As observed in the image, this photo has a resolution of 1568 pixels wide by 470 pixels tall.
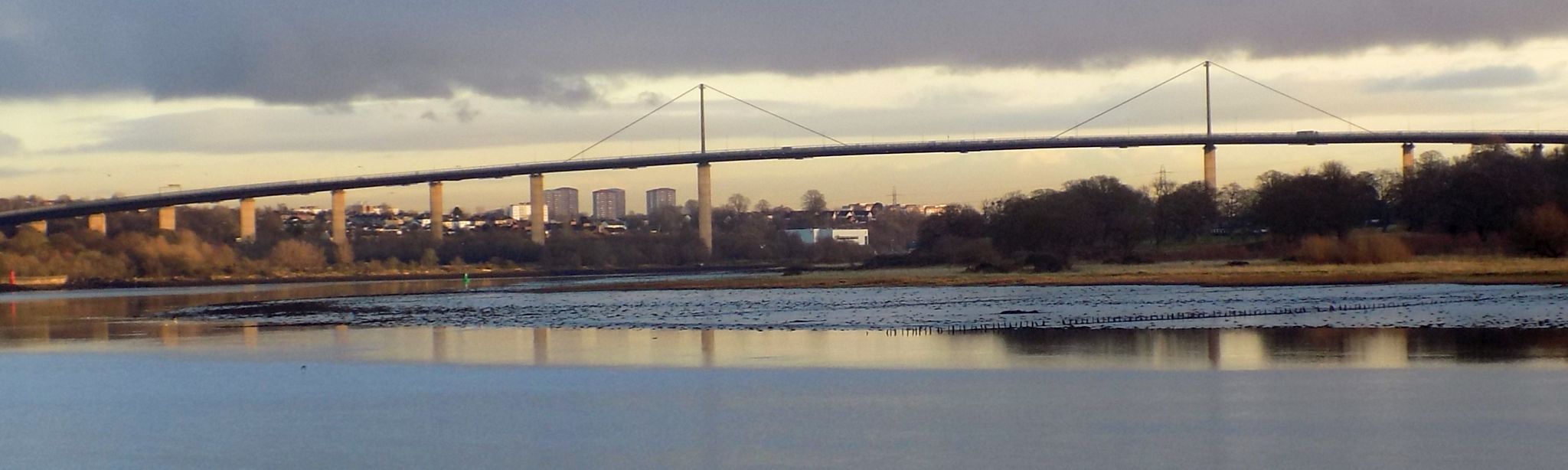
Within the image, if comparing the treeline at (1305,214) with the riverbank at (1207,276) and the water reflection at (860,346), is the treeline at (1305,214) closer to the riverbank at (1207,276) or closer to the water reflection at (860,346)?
the riverbank at (1207,276)

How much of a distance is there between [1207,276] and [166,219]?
83.3 metres

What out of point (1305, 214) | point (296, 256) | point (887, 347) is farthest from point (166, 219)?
point (887, 347)

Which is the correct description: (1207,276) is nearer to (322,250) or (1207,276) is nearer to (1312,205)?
(1312,205)

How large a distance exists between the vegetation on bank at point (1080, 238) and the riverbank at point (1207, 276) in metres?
0.81

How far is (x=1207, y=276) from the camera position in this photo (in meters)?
52.4

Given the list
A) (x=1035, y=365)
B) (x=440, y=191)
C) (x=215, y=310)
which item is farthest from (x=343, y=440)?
(x=440, y=191)

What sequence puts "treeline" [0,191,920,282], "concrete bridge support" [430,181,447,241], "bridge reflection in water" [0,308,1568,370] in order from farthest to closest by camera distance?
1. "concrete bridge support" [430,181,447,241]
2. "treeline" [0,191,920,282]
3. "bridge reflection in water" [0,308,1568,370]

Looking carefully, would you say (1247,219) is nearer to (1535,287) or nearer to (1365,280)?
(1365,280)

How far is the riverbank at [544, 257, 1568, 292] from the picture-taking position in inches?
1820

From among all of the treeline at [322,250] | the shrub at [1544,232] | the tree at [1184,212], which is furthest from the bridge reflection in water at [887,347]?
the treeline at [322,250]

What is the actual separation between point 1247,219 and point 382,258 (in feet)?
207

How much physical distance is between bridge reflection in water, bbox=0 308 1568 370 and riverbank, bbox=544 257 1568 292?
2067 cm

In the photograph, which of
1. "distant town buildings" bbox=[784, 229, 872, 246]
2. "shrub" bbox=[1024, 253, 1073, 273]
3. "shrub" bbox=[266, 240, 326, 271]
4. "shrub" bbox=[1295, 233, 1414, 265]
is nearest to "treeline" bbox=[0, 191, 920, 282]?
"shrub" bbox=[266, 240, 326, 271]

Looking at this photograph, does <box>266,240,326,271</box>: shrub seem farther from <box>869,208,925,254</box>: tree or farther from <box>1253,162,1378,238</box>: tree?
<box>1253,162,1378,238</box>: tree
